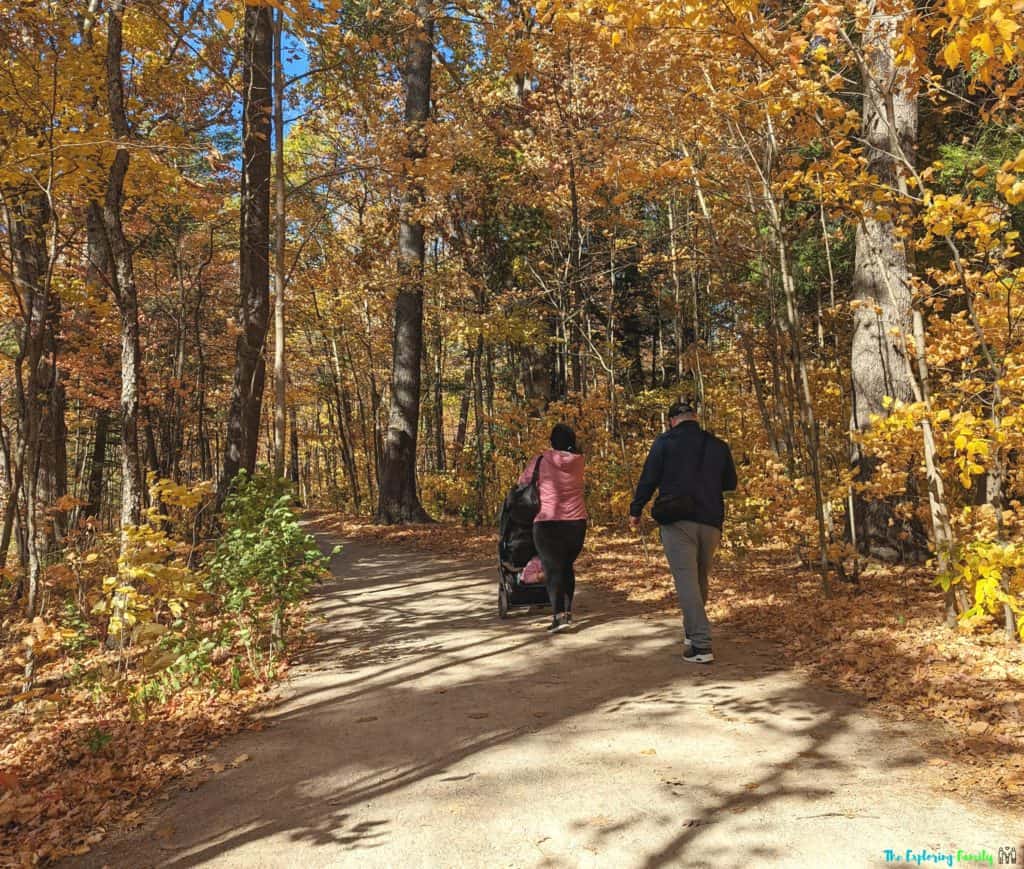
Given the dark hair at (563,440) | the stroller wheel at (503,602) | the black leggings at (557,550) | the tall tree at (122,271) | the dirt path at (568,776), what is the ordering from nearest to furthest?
the dirt path at (568,776)
the black leggings at (557,550)
the dark hair at (563,440)
the tall tree at (122,271)
the stroller wheel at (503,602)

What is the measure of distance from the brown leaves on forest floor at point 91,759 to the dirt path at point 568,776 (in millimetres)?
250

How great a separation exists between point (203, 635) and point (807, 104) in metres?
7.12

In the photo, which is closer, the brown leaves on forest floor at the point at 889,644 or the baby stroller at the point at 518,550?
the brown leaves on forest floor at the point at 889,644

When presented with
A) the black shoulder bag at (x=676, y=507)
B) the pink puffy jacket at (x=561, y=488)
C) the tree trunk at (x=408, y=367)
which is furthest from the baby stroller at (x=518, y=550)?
the tree trunk at (x=408, y=367)

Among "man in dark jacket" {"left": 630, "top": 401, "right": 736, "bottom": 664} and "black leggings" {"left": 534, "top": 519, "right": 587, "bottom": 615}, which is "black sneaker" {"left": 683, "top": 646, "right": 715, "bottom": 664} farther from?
"black leggings" {"left": 534, "top": 519, "right": 587, "bottom": 615}

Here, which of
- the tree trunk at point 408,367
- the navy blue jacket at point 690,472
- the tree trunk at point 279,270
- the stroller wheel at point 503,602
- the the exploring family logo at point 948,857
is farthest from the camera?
the tree trunk at point 408,367

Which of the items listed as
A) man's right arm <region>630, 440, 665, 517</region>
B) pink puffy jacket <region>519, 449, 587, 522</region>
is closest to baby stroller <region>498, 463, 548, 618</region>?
pink puffy jacket <region>519, 449, 587, 522</region>

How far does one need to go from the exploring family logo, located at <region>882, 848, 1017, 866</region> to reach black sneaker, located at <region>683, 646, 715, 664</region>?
286 centimetres

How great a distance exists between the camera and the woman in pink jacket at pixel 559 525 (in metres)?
7.00

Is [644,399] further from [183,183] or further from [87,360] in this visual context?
[87,360]

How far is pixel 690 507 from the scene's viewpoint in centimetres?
572

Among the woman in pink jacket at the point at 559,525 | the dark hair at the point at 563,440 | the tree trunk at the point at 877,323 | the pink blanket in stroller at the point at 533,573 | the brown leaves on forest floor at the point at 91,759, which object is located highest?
the tree trunk at the point at 877,323

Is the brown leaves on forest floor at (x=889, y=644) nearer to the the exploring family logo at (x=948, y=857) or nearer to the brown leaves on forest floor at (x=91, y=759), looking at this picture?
the the exploring family logo at (x=948, y=857)

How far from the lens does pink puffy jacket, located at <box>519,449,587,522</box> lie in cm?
703
